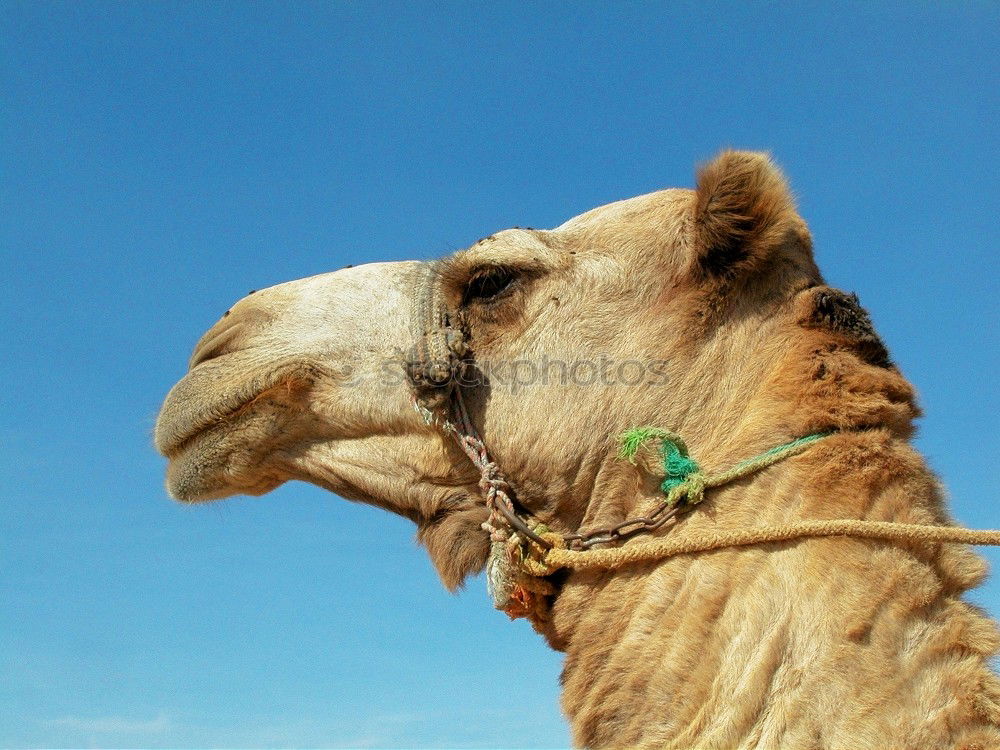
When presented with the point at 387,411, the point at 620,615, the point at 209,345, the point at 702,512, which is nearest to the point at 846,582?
the point at 702,512

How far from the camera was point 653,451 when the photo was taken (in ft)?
11.2

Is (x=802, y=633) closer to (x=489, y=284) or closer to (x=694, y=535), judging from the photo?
(x=694, y=535)

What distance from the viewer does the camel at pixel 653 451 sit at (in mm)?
2801

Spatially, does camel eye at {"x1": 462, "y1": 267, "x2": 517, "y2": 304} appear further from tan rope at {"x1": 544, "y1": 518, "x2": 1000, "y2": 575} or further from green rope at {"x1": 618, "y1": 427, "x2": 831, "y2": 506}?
tan rope at {"x1": 544, "y1": 518, "x2": 1000, "y2": 575}

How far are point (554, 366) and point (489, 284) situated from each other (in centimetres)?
50

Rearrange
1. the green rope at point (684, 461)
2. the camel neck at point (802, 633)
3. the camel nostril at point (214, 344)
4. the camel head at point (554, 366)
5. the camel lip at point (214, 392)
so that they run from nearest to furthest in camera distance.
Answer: the camel neck at point (802, 633), the green rope at point (684, 461), the camel head at point (554, 366), the camel lip at point (214, 392), the camel nostril at point (214, 344)

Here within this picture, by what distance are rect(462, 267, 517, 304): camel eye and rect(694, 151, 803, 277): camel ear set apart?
30.2 inches

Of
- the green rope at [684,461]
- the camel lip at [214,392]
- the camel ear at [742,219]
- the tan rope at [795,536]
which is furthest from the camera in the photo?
the camel lip at [214,392]

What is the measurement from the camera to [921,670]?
9.04ft

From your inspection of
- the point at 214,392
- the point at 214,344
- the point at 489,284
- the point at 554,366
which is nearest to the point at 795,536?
Result: the point at 554,366

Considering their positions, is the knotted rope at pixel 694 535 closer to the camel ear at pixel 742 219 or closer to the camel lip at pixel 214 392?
the camel ear at pixel 742 219

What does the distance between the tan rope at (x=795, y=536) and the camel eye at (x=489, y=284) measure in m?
1.18

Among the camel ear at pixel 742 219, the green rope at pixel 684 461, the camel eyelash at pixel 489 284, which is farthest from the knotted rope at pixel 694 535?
the camel eyelash at pixel 489 284

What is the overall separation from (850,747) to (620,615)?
2.87ft
